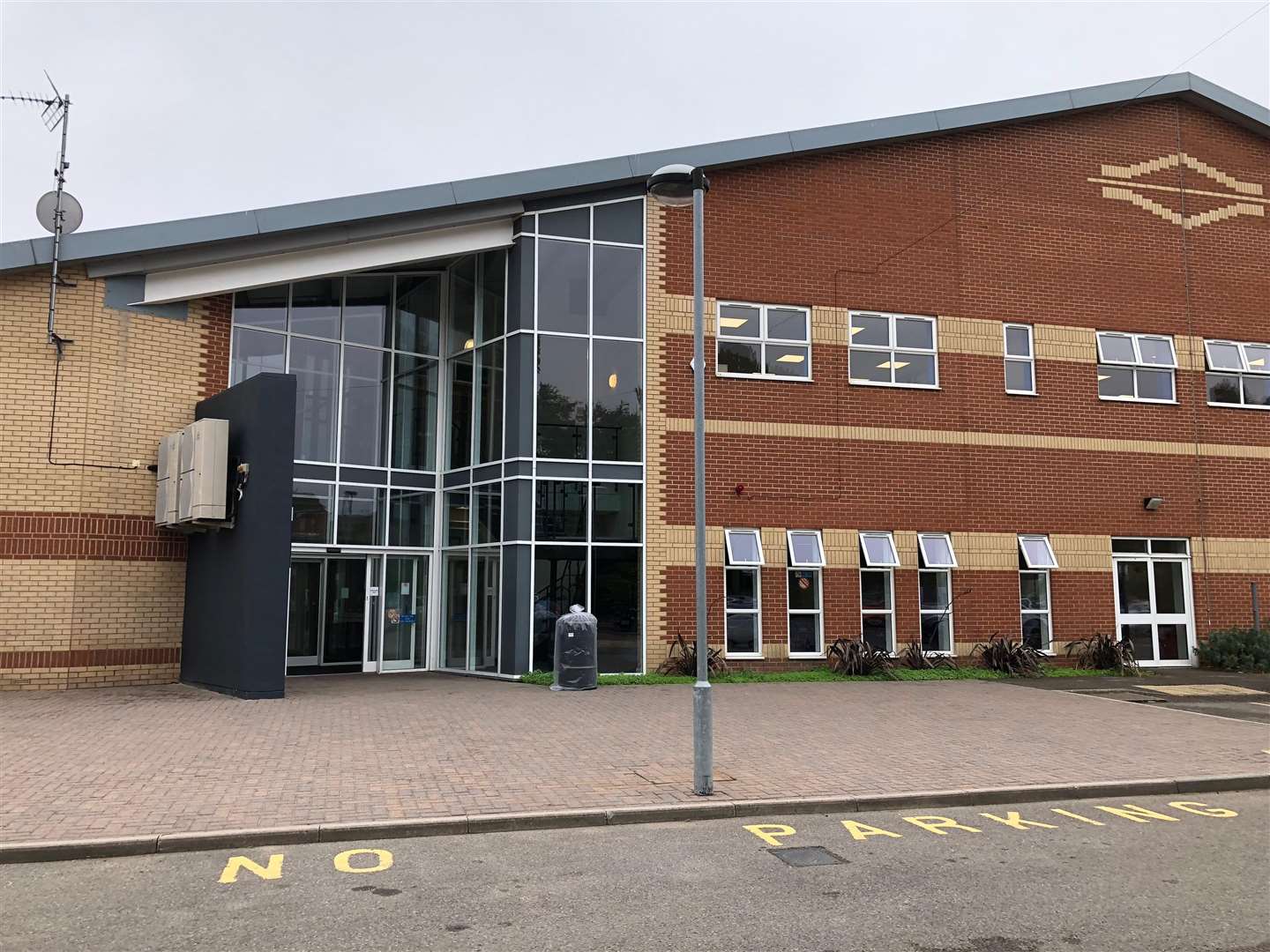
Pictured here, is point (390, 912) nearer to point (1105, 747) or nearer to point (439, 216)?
point (1105, 747)

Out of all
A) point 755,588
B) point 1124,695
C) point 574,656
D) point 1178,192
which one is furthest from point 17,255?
point 1178,192

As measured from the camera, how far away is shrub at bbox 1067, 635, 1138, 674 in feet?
58.5

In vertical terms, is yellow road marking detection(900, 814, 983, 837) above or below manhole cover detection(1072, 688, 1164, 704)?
below

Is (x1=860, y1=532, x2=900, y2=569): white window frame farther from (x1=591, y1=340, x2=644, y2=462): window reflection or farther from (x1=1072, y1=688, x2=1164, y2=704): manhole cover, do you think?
(x1=591, y1=340, x2=644, y2=462): window reflection

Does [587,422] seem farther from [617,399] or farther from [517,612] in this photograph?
[517,612]

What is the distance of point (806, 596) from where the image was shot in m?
17.6

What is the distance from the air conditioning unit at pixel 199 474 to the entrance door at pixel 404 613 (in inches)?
168

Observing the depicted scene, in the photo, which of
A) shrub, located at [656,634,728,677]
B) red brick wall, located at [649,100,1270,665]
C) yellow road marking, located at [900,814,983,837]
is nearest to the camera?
Answer: yellow road marking, located at [900,814,983,837]

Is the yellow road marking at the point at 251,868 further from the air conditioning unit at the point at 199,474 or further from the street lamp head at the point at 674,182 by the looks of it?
the air conditioning unit at the point at 199,474

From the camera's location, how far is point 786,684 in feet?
52.4

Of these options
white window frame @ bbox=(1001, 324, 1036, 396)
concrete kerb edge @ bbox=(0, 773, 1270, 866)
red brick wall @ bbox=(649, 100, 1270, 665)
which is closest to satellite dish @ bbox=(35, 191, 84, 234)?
red brick wall @ bbox=(649, 100, 1270, 665)

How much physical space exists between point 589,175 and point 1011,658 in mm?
11134

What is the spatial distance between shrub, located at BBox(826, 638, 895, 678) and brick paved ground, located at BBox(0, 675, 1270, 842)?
1.98 meters

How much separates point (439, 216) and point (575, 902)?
42.7ft
